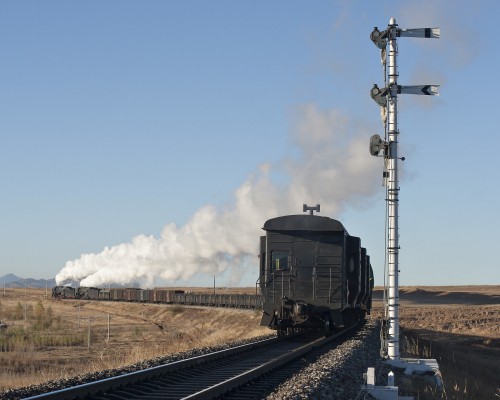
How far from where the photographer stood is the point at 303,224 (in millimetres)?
25188

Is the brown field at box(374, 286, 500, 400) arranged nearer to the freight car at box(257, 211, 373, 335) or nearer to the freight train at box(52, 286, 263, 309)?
the freight car at box(257, 211, 373, 335)

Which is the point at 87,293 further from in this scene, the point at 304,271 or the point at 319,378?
the point at 319,378

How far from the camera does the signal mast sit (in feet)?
64.4

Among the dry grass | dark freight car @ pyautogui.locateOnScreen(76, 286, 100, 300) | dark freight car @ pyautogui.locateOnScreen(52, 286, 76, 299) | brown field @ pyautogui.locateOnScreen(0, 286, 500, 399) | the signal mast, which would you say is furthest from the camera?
dark freight car @ pyautogui.locateOnScreen(52, 286, 76, 299)

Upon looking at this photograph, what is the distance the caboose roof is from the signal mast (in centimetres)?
508

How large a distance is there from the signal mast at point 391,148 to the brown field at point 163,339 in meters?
1.95

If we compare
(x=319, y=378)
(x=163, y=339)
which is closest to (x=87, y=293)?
(x=163, y=339)

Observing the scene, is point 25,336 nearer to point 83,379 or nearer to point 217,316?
point 217,316

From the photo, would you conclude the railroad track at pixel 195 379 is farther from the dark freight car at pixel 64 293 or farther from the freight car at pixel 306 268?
the dark freight car at pixel 64 293

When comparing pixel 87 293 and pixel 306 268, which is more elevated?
pixel 306 268

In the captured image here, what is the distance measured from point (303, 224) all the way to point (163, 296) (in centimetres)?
4617

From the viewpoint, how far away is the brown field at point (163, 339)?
22.9 metres

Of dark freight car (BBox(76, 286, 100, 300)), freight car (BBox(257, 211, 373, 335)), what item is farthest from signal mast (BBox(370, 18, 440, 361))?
dark freight car (BBox(76, 286, 100, 300))

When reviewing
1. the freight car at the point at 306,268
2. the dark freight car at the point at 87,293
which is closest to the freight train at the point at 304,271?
the freight car at the point at 306,268
